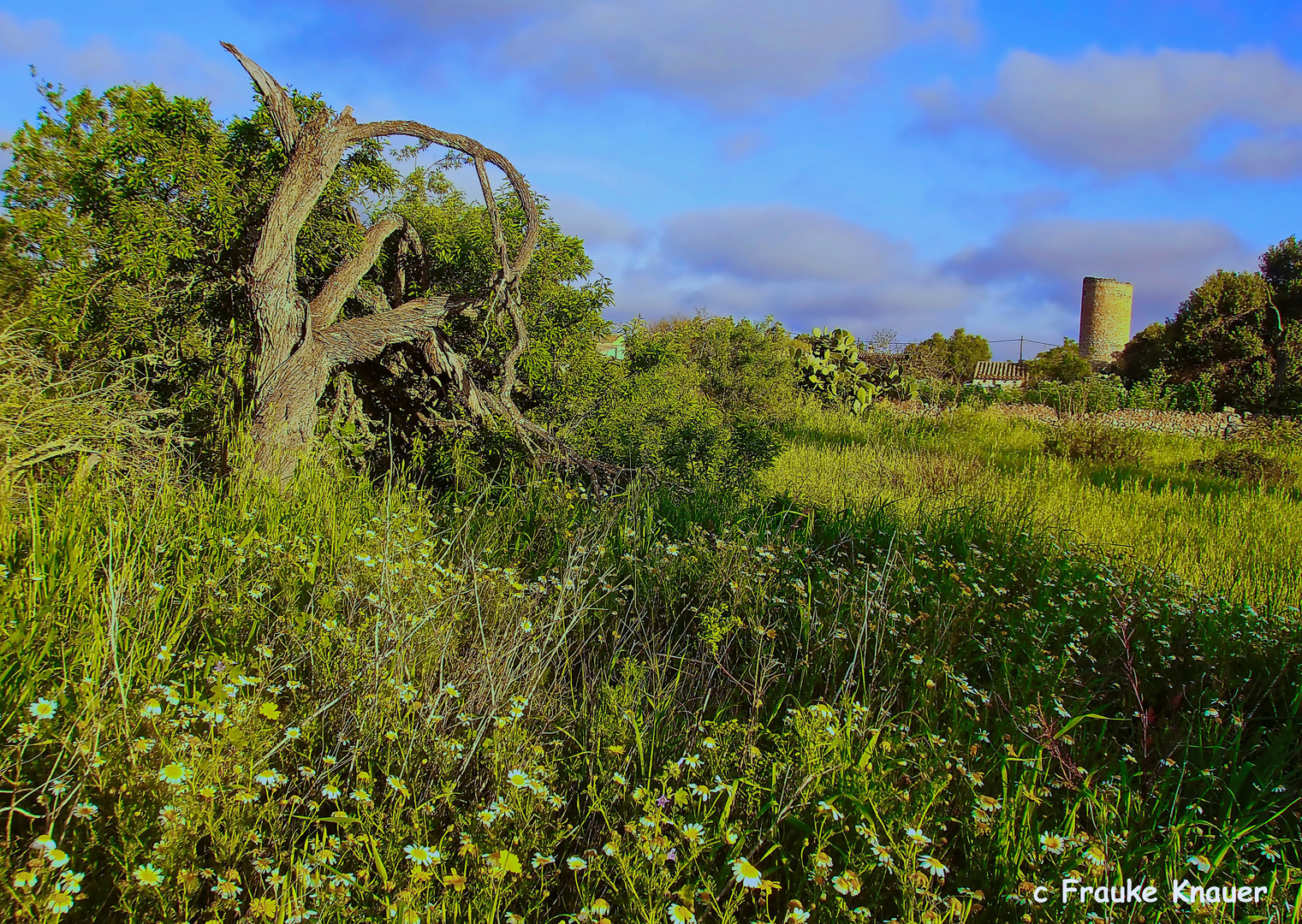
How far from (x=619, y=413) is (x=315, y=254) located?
248cm

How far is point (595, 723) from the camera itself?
217 cm

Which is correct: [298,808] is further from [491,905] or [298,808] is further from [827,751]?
[827,751]

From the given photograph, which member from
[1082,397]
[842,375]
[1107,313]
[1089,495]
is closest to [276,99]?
[1089,495]

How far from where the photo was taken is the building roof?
33022 millimetres

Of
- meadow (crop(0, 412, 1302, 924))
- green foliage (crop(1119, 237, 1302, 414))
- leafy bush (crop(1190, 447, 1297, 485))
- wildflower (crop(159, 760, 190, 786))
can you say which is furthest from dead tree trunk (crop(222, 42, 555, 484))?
green foliage (crop(1119, 237, 1302, 414))

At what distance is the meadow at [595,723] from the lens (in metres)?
1.58

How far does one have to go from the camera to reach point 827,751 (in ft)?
6.66

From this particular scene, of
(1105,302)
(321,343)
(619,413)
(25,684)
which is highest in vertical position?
(1105,302)

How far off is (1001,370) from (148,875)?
129 ft

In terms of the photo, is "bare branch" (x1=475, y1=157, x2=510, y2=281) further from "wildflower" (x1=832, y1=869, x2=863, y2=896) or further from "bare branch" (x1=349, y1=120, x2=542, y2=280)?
"wildflower" (x1=832, y1=869, x2=863, y2=896)


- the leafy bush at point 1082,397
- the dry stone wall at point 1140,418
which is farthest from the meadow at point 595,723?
the leafy bush at point 1082,397

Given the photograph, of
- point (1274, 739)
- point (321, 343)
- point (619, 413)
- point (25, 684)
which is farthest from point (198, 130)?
point (1274, 739)

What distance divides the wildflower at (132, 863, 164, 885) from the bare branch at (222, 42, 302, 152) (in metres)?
4.25

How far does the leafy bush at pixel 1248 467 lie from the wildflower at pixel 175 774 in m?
9.16
